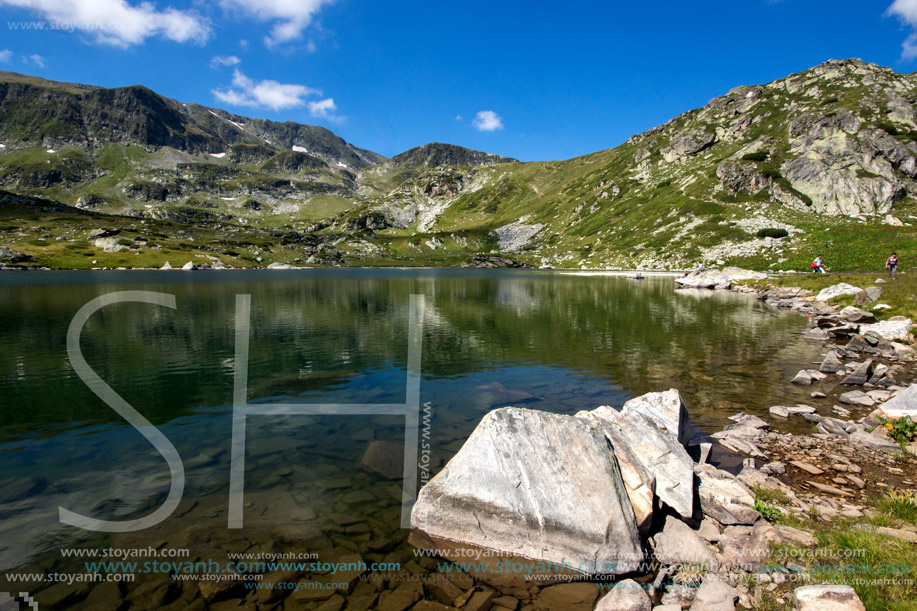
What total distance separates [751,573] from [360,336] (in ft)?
120

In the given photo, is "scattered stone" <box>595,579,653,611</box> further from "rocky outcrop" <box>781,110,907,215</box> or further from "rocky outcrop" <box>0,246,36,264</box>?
"rocky outcrop" <box>0,246,36,264</box>

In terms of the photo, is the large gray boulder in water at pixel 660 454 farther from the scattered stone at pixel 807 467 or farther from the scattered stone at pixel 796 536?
the scattered stone at pixel 807 467

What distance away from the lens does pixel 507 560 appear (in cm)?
991

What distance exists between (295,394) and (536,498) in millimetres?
18062

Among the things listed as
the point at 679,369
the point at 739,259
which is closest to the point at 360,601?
the point at 679,369

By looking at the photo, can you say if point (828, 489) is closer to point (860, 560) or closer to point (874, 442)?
point (860, 560)

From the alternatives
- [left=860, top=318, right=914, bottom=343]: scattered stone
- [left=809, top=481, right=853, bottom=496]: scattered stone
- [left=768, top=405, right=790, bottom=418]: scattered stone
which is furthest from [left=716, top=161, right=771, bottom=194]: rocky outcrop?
[left=809, top=481, right=853, bottom=496]: scattered stone

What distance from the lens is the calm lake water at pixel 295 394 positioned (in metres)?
11.8

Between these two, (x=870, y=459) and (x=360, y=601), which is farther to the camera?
(x=870, y=459)

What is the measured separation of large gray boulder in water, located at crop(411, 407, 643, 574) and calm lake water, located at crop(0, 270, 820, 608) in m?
1.83

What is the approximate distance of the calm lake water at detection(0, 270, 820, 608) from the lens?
1178 cm

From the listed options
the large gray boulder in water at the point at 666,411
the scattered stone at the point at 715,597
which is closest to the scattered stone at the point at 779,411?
the large gray boulder in water at the point at 666,411

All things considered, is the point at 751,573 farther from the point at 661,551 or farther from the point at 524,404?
the point at 524,404

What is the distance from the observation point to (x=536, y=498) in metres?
10.2
